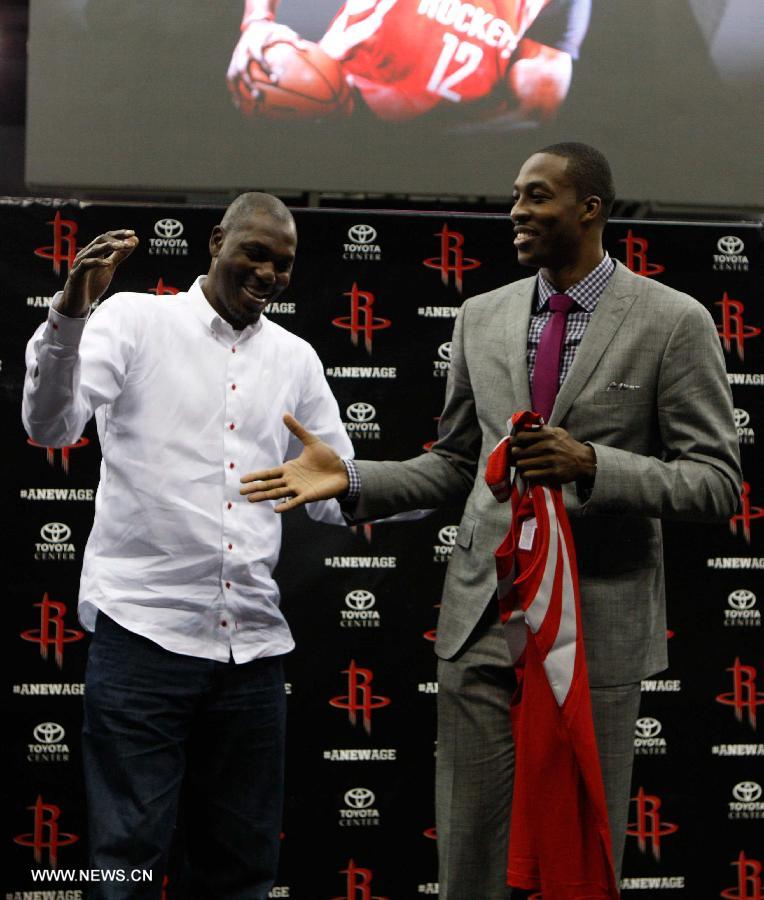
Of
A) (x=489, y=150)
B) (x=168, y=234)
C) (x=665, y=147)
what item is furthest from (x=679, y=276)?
(x=168, y=234)

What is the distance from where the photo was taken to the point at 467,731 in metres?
2.22

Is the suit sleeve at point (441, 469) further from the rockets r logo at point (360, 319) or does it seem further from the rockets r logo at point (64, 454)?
the rockets r logo at point (64, 454)

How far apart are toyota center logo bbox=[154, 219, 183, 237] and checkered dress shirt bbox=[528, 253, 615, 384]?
1824 millimetres

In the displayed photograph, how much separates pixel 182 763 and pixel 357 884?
141cm

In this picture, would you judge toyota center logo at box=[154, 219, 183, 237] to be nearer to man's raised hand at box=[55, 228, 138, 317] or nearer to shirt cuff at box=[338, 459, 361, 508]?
man's raised hand at box=[55, 228, 138, 317]

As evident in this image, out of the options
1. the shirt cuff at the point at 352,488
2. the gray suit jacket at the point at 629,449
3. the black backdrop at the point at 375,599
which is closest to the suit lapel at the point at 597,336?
the gray suit jacket at the point at 629,449

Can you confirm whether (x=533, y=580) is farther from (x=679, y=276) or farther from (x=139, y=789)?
(x=679, y=276)

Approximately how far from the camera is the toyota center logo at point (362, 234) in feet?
12.4

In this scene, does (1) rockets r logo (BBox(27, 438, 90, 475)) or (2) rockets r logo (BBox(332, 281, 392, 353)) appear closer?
(1) rockets r logo (BBox(27, 438, 90, 475))

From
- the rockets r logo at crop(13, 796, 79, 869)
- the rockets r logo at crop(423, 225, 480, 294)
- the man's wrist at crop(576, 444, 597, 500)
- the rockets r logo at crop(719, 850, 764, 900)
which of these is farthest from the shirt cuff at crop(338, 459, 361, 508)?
the rockets r logo at crop(719, 850, 764, 900)

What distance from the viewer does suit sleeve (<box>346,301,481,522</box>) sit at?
234 cm

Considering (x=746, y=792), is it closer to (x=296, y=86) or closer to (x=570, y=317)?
(x=570, y=317)

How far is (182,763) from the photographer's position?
253cm

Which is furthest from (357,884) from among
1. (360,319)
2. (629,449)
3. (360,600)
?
(629,449)
